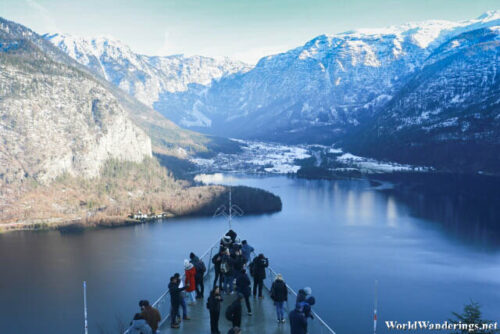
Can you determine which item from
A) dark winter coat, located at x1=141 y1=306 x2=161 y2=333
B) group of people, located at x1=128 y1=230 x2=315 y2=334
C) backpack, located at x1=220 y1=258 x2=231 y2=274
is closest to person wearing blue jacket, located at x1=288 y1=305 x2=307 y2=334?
group of people, located at x1=128 y1=230 x2=315 y2=334

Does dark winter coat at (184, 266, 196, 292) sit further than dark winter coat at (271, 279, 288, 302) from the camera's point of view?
Yes

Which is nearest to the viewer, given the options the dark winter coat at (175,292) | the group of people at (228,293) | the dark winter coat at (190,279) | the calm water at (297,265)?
the group of people at (228,293)

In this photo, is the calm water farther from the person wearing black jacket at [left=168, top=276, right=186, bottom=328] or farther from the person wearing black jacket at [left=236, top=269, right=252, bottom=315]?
the person wearing black jacket at [left=168, top=276, right=186, bottom=328]

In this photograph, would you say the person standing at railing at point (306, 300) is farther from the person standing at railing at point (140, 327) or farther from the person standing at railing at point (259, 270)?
the person standing at railing at point (140, 327)

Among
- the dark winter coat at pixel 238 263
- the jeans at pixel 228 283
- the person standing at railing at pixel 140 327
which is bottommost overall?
the jeans at pixel 228 283

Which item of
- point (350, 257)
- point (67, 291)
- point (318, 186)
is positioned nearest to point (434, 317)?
point (350, 257)

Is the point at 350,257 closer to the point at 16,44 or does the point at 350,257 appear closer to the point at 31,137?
the point at 31,137

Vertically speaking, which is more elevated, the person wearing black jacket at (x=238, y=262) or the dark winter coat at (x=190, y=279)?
the person wearing black jacket at (x=238, y=262)

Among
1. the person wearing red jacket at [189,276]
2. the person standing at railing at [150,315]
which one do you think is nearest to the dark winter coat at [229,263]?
the person wearing red jacket at [189,276]
